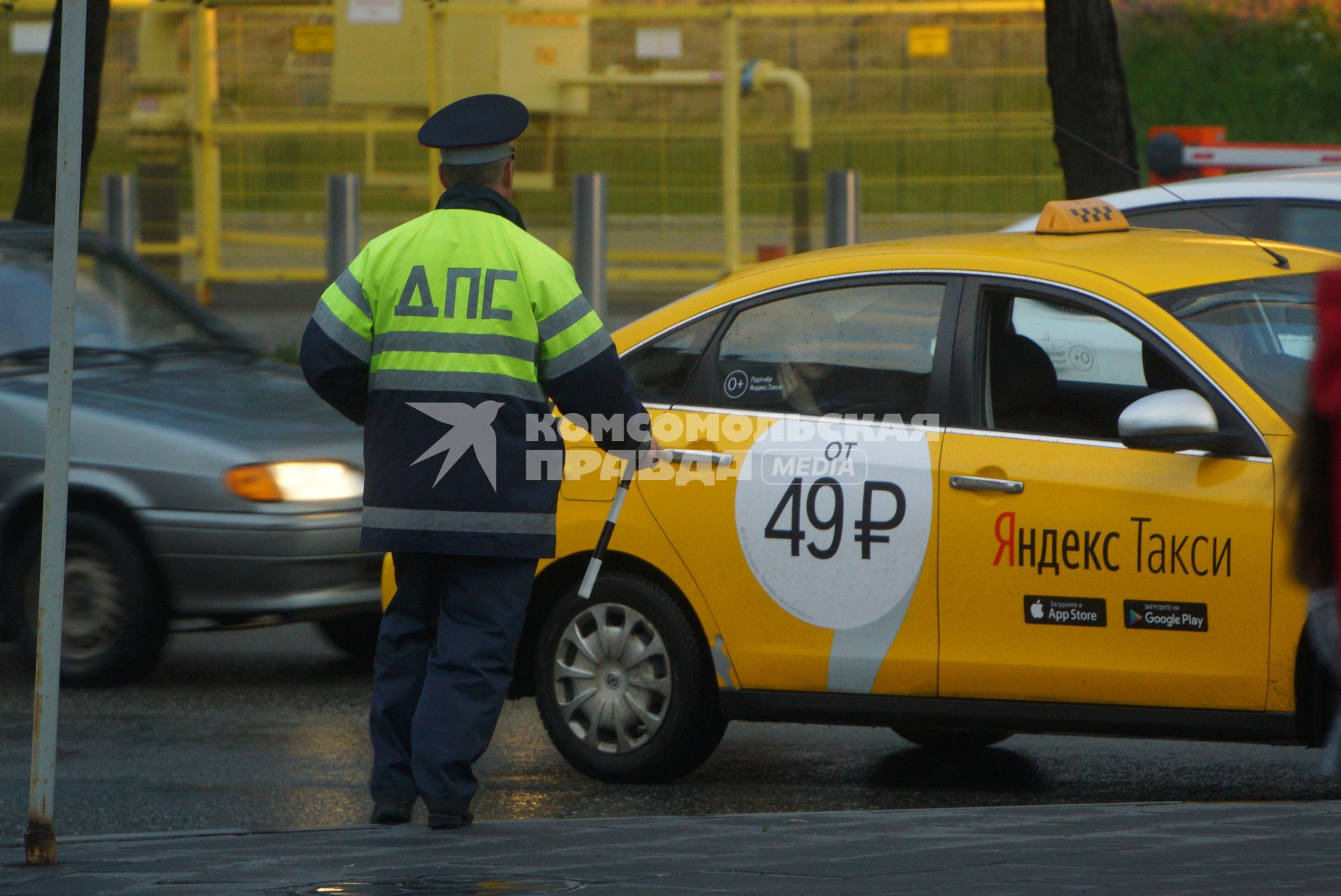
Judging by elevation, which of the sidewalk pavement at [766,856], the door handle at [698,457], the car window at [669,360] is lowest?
the sidewalk pavement at [766,856]

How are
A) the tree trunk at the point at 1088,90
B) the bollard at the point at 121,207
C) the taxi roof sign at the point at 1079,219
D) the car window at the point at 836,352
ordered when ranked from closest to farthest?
the car window at the point at 836,352 < the taxi roof sign at the point at 1079,219 < the tree trunk at the point at 1088,90 < the bollard at the point at 121,207

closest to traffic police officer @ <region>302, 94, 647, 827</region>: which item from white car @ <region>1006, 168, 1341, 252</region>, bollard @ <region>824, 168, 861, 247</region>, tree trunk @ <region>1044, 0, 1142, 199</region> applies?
white car @ <region>1006, 168, 1341, 252</region>

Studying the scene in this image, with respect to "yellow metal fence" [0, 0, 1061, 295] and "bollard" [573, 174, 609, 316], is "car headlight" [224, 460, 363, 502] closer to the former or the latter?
"bollard" [573, 174, 609, 316]

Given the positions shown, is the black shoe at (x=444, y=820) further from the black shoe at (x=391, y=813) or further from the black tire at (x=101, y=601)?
the black tire at (x=101, y=601)

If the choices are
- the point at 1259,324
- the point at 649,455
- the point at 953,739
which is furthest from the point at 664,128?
the point at 649,455

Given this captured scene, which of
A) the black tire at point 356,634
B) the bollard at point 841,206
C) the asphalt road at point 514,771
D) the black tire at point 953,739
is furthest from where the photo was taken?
the bollard at point 841,206

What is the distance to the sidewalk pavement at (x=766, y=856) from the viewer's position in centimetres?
455

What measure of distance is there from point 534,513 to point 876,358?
1.18 meters

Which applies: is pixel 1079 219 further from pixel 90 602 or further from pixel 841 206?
pixel 841 206

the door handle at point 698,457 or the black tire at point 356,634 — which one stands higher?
the door handle at point 698,457

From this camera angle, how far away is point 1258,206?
336 inches

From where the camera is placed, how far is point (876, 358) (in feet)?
20.1

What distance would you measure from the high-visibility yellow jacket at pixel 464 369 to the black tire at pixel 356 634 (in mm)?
3300

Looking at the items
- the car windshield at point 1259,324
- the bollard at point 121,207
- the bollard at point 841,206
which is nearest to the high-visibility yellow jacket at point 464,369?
the car windshield at point 1259,324
